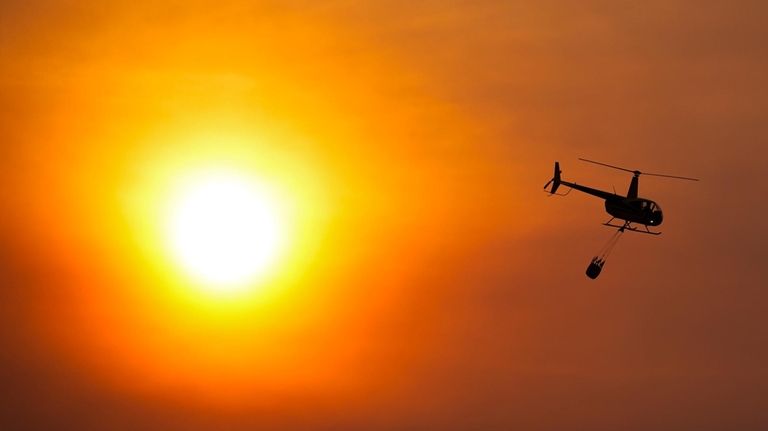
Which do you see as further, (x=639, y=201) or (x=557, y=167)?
(x=557, y=167)

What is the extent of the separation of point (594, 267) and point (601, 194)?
11678 millimetres

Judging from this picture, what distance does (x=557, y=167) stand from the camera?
101m

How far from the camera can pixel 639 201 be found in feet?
312

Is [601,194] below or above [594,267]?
above

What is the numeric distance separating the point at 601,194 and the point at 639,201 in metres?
5.02

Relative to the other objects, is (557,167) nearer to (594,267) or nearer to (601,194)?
(601,194)

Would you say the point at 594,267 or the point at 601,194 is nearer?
the point at 594,267

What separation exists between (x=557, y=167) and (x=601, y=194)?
572 centimetres

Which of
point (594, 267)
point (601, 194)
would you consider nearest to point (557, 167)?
point (601, 194)

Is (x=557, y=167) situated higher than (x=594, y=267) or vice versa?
(x=557, y=167)

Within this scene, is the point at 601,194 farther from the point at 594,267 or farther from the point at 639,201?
the point at 594,267

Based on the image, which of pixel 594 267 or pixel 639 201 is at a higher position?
pixel 639 201

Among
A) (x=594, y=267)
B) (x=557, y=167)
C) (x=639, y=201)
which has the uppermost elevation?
(x=557, y=167)

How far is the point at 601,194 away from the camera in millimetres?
99000
